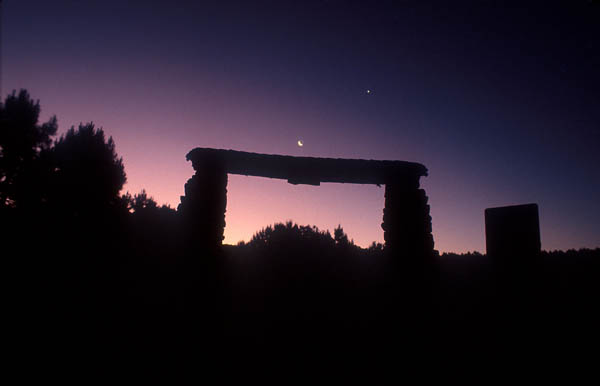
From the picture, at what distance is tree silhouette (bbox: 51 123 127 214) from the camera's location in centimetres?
1769

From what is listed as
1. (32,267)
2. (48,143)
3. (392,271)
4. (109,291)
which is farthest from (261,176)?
(48,143)

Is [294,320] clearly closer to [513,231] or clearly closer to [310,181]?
[310,181]

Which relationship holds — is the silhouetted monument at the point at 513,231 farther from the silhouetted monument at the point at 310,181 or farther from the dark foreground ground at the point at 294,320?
the silhouetted monument at the point at 310,181

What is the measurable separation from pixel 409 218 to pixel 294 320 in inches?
190

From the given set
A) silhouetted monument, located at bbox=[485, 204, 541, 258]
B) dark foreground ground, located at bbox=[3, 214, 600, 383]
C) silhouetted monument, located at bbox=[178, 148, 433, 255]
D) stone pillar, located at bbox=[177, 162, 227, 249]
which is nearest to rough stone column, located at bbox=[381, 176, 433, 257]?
silhouetted monument, located at bbox=[178, 148, 433, 255]

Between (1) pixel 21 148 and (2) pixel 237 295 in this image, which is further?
(1) pixel 21 148

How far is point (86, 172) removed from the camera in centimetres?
1884

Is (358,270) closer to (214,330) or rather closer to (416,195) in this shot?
(416,195)

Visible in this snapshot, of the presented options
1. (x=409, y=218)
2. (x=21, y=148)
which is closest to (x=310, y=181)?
(x=409, y=218)

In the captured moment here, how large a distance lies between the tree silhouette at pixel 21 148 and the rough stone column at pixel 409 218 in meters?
19.8

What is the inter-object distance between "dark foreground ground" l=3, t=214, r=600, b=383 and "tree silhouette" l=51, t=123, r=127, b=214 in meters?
5.72

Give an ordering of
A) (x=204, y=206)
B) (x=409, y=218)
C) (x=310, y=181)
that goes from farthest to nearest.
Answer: (x=409, y=218) → (x=310, y=181) → (x=204, y=206)

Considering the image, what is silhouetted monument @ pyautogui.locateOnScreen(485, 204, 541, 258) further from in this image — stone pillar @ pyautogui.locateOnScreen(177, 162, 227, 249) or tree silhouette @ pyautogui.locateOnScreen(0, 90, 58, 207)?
tree silhouette @ pyautogui.locateOnScreen(0, 90, 58, 207)

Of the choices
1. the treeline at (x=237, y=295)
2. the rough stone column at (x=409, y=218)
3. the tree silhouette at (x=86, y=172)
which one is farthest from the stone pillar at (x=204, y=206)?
the tree silhouette at (x=86, y=172)
